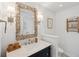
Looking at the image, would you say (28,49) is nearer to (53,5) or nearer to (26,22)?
(26,22)

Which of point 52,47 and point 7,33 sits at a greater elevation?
point 7,33

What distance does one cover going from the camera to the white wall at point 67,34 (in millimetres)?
1381

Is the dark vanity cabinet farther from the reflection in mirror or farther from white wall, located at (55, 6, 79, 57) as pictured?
the reflection in mirror

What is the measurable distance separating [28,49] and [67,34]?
58 cm

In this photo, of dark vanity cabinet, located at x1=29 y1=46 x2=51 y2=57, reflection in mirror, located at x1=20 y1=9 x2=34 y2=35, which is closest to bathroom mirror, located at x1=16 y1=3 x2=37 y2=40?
reflection in mirror, located at x1=20 y1=9 x2=34 y2=35

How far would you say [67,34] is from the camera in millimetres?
1414

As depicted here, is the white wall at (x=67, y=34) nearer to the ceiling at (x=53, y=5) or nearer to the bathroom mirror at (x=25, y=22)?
the ceiling at (x=53, y=5)

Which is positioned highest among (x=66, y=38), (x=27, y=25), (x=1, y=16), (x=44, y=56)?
(x=1, y=16)

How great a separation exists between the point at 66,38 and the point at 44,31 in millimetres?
320

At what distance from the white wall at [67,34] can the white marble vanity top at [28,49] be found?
223 millimetres

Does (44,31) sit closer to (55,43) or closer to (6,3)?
(55,43)

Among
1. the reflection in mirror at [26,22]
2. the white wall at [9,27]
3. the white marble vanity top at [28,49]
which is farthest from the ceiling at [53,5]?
the white marble vanity top at [28,49]

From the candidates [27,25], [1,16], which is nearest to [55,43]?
[27,25]

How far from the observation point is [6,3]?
1.37 metres
